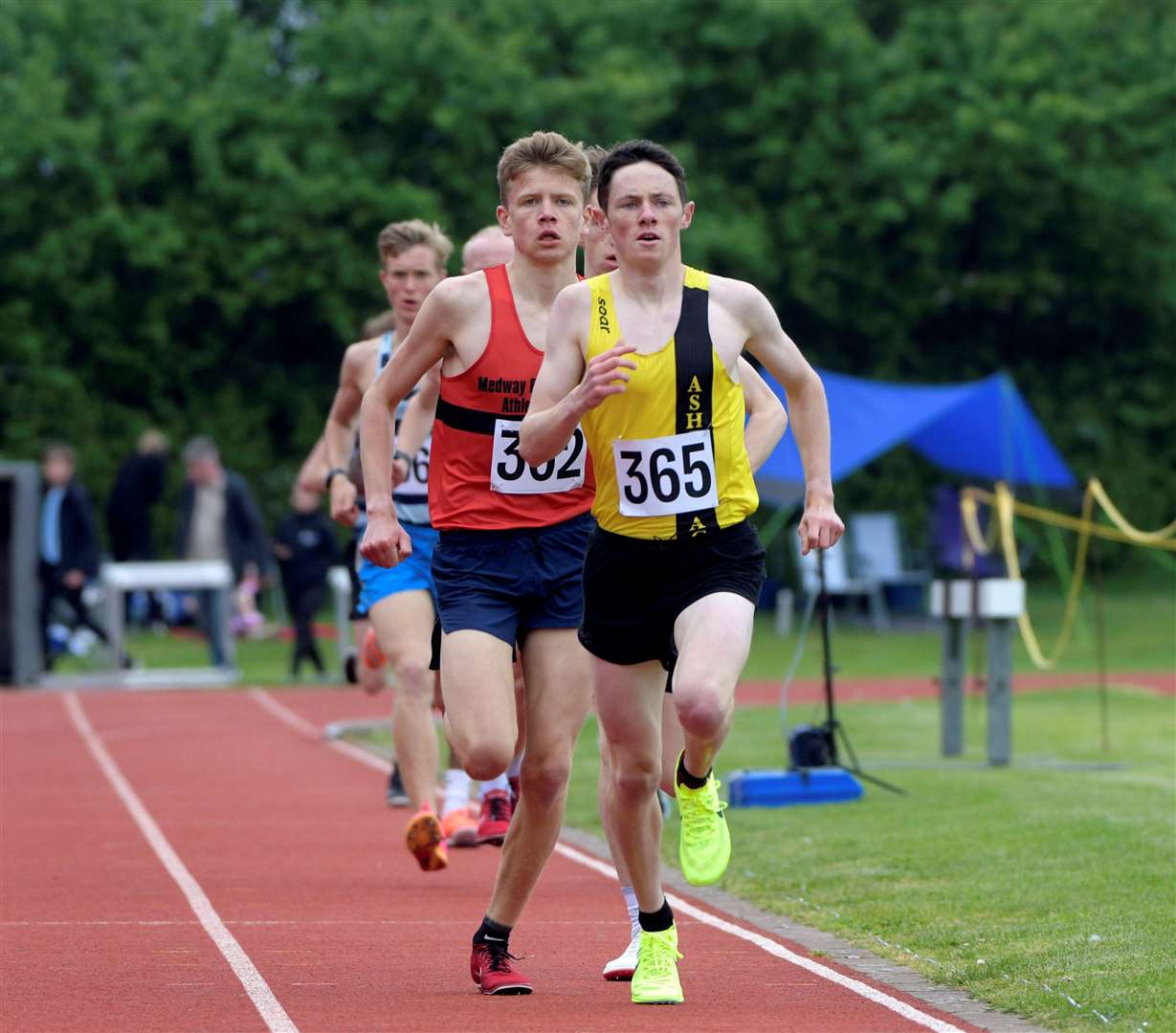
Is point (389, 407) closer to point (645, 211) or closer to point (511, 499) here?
point (511, 499)

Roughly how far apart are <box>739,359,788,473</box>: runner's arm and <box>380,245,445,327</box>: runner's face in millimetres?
2338

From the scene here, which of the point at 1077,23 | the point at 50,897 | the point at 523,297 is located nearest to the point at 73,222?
the point at 1077,23

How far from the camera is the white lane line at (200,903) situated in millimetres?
6168

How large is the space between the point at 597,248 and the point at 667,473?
167 cm

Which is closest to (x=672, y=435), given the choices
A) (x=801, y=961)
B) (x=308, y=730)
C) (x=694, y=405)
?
(x=694, y=405)

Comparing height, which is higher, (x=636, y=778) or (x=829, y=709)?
(x=636, y=778)

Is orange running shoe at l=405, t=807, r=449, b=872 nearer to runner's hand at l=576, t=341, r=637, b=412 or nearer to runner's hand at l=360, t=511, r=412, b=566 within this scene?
runner's hand at l=360, t=511, r=412, b=566

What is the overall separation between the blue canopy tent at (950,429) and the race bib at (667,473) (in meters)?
12.8

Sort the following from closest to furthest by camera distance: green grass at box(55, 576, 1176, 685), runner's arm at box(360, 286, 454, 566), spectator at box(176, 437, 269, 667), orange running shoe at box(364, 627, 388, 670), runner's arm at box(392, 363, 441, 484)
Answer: runner's arm at box(360, 286, 454, 566) < runner's arm at box(392, 363, 441, 484) < orange running shoe at box(364, 627, 388, 670) < spectator at box(176, 437, 269, 667) < green grass at box(55, 576, 1176, 685)

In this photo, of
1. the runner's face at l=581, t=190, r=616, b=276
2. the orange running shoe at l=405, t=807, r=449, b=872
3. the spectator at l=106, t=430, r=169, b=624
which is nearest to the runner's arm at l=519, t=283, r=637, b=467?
the runner's face at l=581, t=190, r=616, b=276

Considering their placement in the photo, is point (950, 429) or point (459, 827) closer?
point (459, 827)

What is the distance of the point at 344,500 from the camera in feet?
29.4

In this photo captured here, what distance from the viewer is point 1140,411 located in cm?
3412

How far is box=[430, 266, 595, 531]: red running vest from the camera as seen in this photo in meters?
6.46
